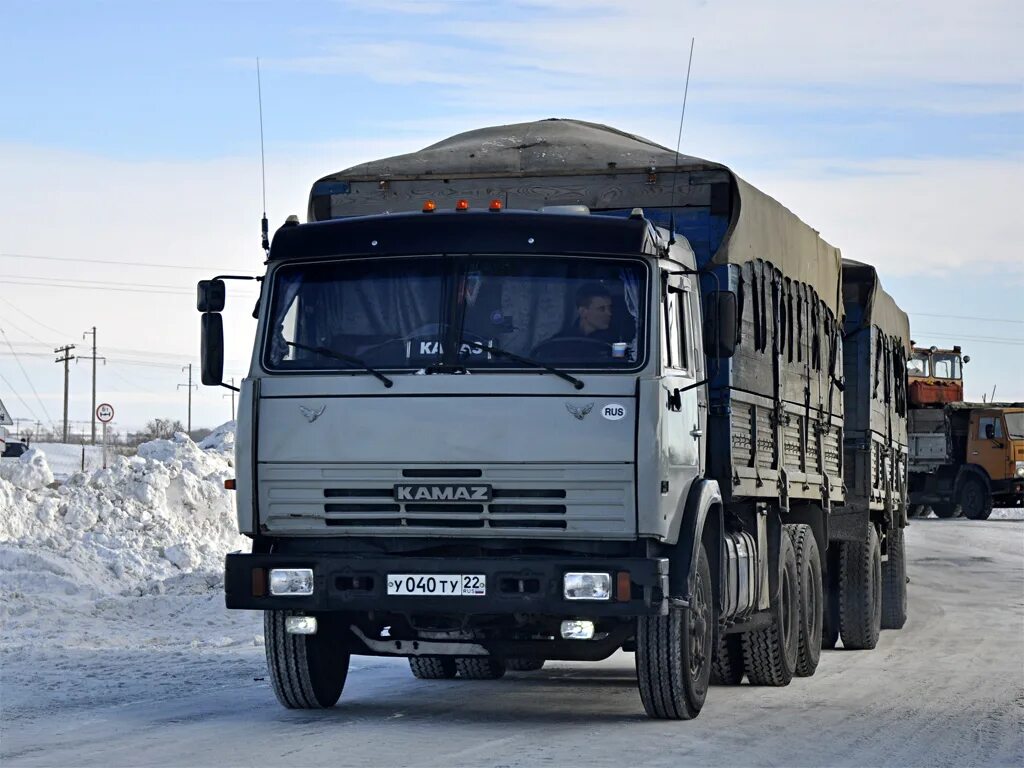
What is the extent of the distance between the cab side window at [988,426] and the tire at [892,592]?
23202 mm

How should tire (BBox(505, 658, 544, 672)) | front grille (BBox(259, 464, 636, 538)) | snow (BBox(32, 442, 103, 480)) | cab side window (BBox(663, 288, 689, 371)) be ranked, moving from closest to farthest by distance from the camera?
front grille (BBox(259, 464, 636, 538))
cab side window (BBox(663, 288, 689, 371))
tire (BBox(505, 658, 544, 672))
snow (BBox(32, 442, 103, 480))

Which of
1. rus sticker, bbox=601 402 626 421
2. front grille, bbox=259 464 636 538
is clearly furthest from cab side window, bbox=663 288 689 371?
front grille, bbox=259 464 636 538

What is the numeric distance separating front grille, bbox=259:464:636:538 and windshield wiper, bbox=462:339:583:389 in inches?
18.4

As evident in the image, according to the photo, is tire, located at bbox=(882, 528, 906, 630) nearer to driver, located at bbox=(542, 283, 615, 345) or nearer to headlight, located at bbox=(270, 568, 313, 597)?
driver, located at bbox=(542, 283, 615, 345)

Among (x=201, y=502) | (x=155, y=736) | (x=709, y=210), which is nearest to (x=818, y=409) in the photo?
(x=709, y=210)

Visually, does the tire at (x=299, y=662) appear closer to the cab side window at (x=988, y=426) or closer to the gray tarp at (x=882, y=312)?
the gray tarp at (x=882, y=312)

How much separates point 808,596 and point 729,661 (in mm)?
1097

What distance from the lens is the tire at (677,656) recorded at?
33.0 feet

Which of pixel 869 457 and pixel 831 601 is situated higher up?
pixel 869 457

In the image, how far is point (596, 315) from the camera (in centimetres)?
973

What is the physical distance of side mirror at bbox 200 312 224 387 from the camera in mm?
10102

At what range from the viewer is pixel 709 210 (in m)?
11.6

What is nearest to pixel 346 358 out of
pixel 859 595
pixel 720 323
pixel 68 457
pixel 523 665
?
pixel 720 323

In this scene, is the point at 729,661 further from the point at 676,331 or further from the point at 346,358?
the point at 346,358
